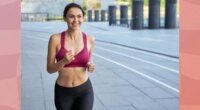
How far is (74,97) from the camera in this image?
167 inches

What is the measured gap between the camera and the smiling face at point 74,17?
13.4ft

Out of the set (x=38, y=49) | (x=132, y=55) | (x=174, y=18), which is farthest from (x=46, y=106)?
(x=174, y=18)

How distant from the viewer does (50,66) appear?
4.22 meters

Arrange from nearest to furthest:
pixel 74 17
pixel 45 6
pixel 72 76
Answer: pixel 74 17, pixel 72 76, pixel 45 6

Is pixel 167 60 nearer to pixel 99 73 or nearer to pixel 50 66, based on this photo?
pixel 99 73

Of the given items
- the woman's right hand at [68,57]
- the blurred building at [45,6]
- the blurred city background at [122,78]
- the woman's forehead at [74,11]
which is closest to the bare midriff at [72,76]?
the woman's right hand at [68,57]

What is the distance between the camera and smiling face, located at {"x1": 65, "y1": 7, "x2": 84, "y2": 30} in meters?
4.07

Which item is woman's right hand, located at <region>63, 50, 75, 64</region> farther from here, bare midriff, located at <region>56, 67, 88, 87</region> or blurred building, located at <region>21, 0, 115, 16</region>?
blurred building, located at <region>21, 0, 115, 16</region>

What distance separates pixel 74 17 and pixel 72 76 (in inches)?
23.6

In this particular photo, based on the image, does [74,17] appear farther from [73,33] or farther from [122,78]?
[122,78]

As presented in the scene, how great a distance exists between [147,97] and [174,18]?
26.0m

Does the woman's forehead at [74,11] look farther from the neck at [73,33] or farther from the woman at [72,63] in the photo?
the neck at [73,33]

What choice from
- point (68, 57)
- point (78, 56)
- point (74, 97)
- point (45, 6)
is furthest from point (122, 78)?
point (45, 6)

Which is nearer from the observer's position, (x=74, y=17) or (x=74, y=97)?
(x=74, y=17)
